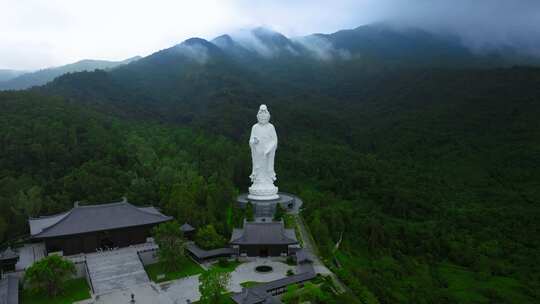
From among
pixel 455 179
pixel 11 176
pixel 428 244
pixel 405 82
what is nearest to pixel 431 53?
pixel 405 82

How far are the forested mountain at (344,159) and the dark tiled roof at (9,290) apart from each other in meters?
6.88

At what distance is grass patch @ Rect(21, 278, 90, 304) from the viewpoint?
1583cm

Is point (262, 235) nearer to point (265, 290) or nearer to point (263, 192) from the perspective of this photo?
point (265, 290)

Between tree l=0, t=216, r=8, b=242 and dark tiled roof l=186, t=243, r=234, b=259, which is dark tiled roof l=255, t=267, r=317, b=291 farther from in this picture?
tree l=0, t=216, r=8, b=242

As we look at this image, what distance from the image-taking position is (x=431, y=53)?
10119cm

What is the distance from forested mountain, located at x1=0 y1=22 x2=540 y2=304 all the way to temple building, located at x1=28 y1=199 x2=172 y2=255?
220 centimetres

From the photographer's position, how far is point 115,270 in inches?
720

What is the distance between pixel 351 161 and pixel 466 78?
37.3 metres

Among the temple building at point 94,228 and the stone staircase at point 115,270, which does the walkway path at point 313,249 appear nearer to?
the temple building at point 94,228

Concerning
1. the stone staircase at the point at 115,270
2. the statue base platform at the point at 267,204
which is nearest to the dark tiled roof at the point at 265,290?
the stone staircase at the point at 115,270

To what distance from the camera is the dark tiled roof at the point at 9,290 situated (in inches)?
584

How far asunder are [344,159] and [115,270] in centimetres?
2677

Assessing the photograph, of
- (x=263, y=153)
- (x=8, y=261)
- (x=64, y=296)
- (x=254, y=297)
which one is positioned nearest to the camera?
(x=254, y=297)

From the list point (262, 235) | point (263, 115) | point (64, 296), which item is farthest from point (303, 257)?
point (263, 115)
